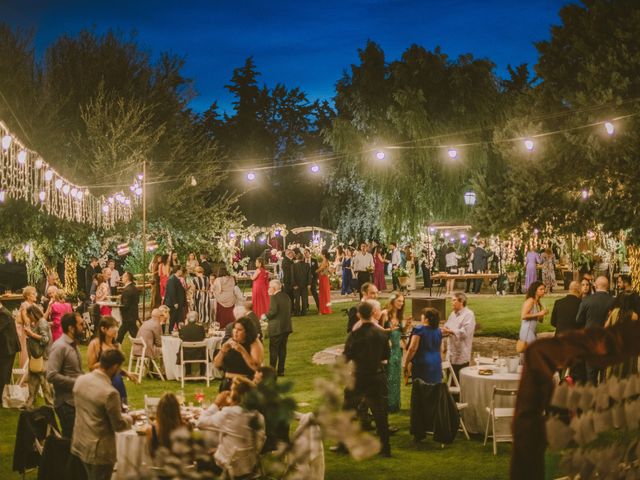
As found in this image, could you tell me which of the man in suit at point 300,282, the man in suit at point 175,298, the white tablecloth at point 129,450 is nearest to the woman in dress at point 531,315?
the white tablecloth at point 129,450

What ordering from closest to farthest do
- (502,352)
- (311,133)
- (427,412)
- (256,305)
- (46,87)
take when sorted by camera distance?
(427,412)
(502,352)
(256,305)
(46,87)
(311,133)

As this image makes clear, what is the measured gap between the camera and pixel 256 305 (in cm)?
1656

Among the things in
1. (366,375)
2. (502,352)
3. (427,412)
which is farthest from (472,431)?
(502,352)

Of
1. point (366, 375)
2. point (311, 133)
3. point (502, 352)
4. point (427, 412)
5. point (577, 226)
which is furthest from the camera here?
point (311, 133)

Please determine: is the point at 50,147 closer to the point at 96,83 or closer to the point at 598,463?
the point at 96,83

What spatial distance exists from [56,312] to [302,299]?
8.12 m

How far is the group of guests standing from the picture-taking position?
24.8 feet

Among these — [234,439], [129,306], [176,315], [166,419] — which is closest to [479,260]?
[176,315]

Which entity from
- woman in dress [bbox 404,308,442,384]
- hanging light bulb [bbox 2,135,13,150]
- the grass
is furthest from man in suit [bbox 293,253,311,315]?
woman in dress [bbox 404,308,442,384]

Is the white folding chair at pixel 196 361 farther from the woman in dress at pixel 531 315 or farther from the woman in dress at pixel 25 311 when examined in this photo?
the woman in dress at pixel 531 315

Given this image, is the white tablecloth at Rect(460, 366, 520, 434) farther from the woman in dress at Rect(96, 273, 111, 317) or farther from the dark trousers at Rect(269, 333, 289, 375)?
the woman in dress at Rect(96, 273, 111, 317)

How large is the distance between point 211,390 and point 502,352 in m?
5.80

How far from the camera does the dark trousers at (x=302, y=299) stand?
19656 millimetres

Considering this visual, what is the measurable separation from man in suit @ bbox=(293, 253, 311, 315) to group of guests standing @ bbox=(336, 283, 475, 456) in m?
7.95
